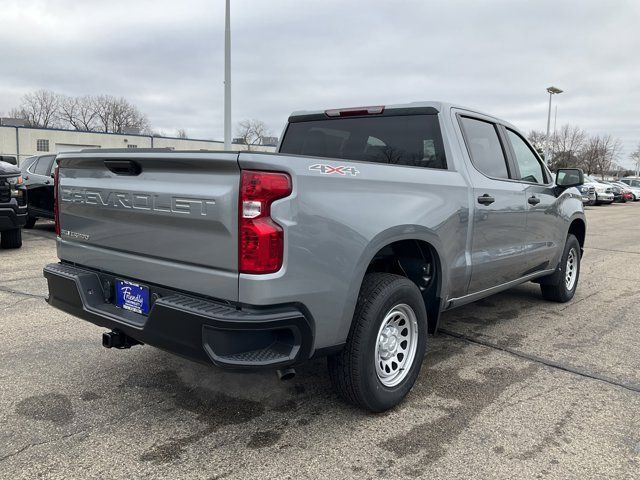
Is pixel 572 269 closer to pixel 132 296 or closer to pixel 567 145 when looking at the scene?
pixel 132 296

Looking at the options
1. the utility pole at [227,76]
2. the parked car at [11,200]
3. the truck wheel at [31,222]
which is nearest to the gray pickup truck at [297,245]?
the parked car at [11,200]

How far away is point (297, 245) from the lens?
2.47 meters

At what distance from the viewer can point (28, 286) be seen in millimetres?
6145

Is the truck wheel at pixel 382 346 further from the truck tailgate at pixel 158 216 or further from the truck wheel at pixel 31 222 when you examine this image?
the truck wheel at pixel 31 222

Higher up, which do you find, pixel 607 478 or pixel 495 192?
pixel 495 192

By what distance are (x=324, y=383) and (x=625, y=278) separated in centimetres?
581

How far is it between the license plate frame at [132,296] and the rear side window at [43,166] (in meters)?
9.08

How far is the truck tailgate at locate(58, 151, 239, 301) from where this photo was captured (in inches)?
96.8

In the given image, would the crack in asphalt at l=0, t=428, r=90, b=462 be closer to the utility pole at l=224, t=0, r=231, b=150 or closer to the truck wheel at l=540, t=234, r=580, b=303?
the truck wheel at l=540, t=234, r=580, b=303

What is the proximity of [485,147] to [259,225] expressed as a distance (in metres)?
2.63

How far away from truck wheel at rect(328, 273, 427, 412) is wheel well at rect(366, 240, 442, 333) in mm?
291

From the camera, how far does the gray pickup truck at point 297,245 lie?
2.43 meters

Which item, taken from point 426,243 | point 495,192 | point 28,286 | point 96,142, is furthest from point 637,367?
point 96,142

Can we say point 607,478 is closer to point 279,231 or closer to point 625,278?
point 279,231
